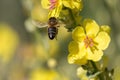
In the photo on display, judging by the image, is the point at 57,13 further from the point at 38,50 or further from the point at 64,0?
the point at 38,50

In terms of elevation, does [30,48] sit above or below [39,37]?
below

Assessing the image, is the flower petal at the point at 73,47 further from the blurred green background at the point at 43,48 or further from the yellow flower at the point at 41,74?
the yellow flower at the point at 41,74

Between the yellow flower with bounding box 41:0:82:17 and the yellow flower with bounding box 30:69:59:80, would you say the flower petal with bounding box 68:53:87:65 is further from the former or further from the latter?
the yellow flower with bounding box 30:69:59:80

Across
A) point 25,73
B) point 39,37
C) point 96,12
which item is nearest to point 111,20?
point 96,12

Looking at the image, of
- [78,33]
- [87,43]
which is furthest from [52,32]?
[78,33]

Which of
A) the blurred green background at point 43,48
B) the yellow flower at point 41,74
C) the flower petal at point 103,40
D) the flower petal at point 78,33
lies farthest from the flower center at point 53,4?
the yellow flower at point 41,74

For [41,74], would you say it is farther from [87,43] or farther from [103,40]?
[103,40]

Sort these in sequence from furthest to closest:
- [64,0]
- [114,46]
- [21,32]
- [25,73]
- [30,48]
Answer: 1. [21,32]
2. [30,48]
3. [25,73]
4. [114,46]
5. [64,0]
